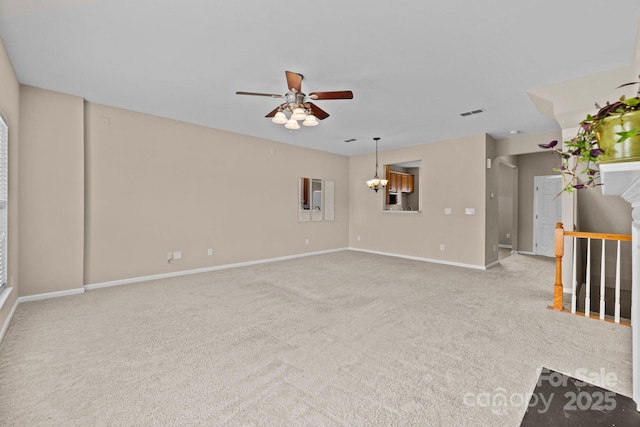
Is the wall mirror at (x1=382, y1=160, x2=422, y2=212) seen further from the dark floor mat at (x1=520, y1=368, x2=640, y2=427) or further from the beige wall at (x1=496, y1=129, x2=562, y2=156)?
the dark floor mat at (x1=520, y1=368, x2=640, y2=427)

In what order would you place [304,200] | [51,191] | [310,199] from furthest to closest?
1. [310,199]
2. [304,200]
3. [51,191]

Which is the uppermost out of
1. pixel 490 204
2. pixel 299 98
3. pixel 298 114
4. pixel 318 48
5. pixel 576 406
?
pixel 318 48

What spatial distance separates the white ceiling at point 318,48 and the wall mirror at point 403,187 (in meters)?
4.16

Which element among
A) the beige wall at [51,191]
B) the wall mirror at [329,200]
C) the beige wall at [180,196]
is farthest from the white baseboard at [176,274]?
the wall mirror at [329,200]

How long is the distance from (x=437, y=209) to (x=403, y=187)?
2769mm

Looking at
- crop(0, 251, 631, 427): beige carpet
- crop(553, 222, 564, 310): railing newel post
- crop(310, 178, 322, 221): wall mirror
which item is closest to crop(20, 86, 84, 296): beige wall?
crop(0, 251, 631, 427): beige carpet

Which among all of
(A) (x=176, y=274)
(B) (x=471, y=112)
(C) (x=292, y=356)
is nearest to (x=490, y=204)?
(B) (x=471, y=112)

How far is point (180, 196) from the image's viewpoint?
4984 mm

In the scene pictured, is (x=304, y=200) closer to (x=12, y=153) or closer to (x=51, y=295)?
(x=51, y=295)

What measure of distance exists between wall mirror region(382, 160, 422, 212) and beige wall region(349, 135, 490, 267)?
68cm

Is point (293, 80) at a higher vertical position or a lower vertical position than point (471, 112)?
lower

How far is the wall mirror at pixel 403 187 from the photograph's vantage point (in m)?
8.41

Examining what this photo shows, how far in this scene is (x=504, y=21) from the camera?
2.32 m

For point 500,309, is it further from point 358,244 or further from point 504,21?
point 358,244
